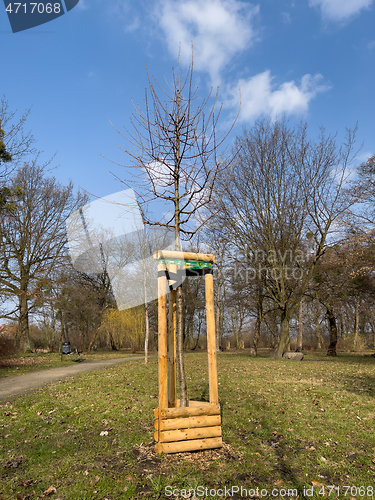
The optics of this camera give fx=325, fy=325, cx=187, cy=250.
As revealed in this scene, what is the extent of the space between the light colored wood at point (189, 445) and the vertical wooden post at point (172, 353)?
2.42ft

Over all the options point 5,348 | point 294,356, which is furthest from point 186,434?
point 294,356

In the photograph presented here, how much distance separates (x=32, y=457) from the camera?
4215 mm

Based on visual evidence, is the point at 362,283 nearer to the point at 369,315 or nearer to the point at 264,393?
the point at 369,315

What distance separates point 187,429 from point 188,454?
13.3 inches

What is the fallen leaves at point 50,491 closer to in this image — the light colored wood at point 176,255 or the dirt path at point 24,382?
the light colored wood at point 176,255

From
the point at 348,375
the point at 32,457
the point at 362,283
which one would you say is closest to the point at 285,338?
the point at 362,283

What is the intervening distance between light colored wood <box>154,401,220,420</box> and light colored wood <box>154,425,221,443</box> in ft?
0.62

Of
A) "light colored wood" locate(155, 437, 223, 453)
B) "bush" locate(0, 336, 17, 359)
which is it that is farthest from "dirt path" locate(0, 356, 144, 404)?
"light colored wood" locate(155, 437, 223, 453)

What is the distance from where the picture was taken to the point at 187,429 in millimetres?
4258

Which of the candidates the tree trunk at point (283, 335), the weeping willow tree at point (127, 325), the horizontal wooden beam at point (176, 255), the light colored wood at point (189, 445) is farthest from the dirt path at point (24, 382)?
the weeping willow tree at point (127, 325)

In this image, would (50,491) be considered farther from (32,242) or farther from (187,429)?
(32,242)

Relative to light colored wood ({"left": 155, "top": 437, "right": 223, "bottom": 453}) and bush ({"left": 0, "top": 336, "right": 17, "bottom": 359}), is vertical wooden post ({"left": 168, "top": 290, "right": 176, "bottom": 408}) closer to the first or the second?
light colored wood ({"left": 155, "top": 437, "right": 223, "bottom": 453})

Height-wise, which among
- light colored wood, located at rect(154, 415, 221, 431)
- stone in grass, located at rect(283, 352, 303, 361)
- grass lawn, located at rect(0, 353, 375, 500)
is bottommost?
stone in grass, located at rect(283, 352, 303, 361)

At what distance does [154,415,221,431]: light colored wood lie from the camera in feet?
13.7
